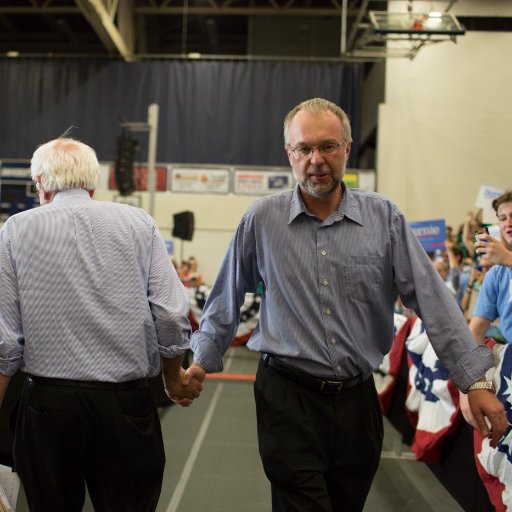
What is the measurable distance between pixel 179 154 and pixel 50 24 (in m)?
5.90

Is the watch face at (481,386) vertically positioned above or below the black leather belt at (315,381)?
above

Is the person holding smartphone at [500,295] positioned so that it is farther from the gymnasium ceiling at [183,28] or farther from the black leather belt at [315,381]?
the gymnasium ceiling at [183,28]

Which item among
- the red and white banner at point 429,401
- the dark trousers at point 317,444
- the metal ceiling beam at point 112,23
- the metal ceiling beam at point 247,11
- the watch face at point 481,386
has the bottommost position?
the red and white banner at point 429,401

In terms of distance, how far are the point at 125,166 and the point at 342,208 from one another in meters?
8.68

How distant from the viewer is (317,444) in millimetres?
1792

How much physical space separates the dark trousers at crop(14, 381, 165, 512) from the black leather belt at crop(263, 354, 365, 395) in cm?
42

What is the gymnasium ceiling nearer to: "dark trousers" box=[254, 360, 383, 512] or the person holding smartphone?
the person holding smartphone

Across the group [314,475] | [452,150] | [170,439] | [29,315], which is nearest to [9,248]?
[29,315]

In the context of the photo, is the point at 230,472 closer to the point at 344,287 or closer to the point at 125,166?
the point at 344,287

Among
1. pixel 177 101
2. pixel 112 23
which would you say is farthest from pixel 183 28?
pixel 112 23

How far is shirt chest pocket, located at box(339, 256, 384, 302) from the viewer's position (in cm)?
183

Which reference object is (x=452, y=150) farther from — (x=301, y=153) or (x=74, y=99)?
(x=301, y=153)

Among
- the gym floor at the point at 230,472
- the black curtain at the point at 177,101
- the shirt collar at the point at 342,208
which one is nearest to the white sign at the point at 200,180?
the black curtain at the point at 177,101

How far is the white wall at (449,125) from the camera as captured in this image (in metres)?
12.4
